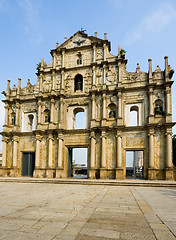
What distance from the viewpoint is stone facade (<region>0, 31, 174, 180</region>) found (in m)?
19.5

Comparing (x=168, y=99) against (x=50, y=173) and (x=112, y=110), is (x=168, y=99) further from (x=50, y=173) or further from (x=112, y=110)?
(x=50, y=173)

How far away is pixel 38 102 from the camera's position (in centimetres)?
2366

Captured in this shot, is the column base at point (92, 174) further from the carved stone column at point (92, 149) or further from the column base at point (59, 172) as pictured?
the column base at point (59, 172)

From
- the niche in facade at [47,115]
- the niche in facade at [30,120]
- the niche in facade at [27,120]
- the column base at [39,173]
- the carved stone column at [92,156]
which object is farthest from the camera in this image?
the niche in facade at [30,120]

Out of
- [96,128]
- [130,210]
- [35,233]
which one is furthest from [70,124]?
[35,233]

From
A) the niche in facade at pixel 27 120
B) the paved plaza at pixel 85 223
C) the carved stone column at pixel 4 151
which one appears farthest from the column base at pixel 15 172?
the paved plaza at pixel 85 223

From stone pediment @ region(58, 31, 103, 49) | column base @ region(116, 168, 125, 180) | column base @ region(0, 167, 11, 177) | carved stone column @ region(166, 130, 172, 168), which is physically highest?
stone pediment @ region(58, 31, 103, 49)

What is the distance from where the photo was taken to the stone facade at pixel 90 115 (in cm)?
1947

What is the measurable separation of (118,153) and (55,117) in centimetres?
825

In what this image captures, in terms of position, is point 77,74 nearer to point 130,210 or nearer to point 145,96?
point 145,96

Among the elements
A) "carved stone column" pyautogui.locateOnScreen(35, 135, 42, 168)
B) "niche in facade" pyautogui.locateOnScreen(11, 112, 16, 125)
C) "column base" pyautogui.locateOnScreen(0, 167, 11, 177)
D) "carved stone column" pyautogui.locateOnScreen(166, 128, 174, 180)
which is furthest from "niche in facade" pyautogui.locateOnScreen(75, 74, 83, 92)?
"column base" pyautogui.locateOnScreen(0, 167, 11, 177)

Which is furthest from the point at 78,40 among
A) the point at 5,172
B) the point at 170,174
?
the point at 170,174

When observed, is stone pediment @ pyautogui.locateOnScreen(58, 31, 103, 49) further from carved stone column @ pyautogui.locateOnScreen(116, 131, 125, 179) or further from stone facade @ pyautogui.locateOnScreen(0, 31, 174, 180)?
carved stone column @ pyautogui.locateOnScreen(116, 131, 125, 179)

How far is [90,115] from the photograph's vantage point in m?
21.7
